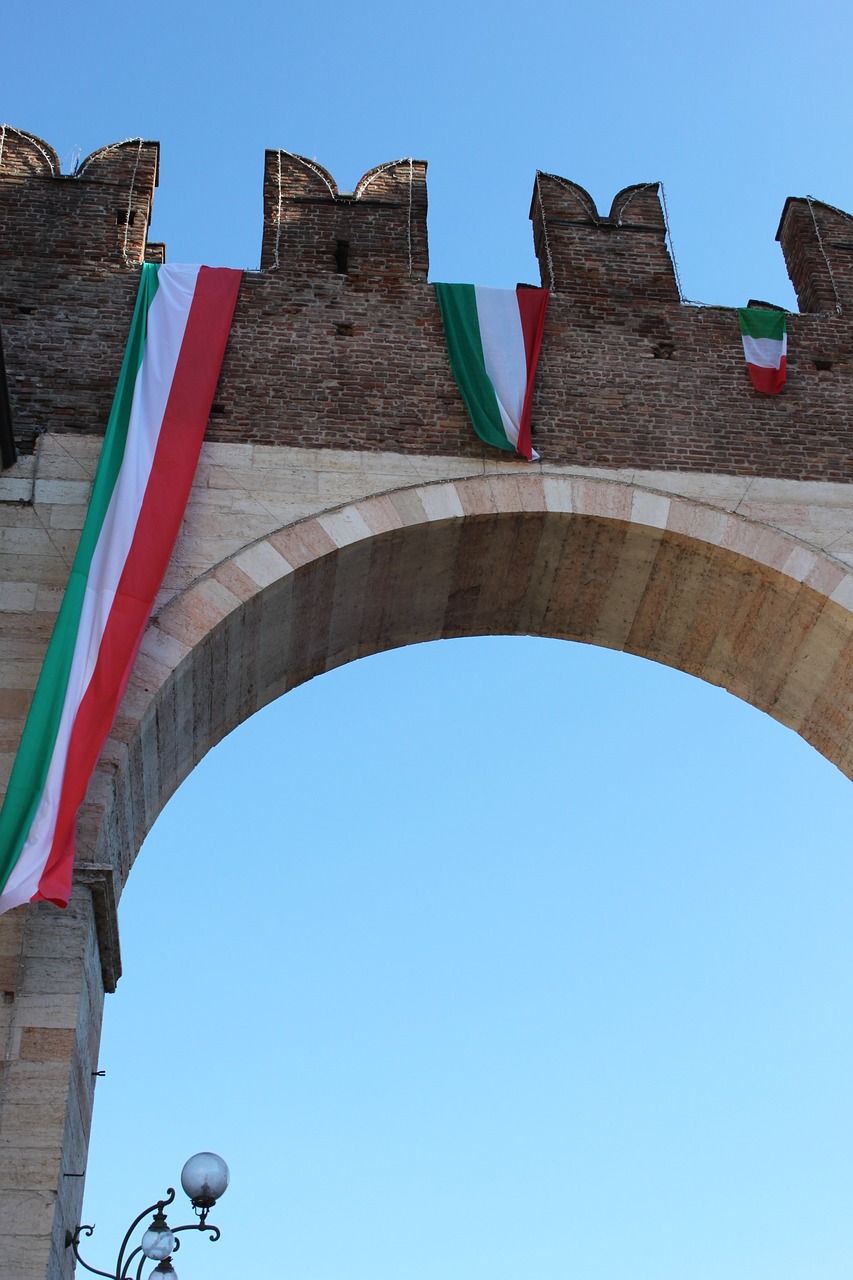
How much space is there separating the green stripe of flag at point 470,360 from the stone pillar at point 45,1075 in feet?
11.7

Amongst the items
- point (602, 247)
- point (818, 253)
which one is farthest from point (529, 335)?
point (818, 253)

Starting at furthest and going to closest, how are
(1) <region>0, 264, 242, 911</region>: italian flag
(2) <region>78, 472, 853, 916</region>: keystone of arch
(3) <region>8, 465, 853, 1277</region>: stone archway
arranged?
(2) <region>78, 472, 853, 916</region>: keystone of arch < (3) <region>8, 465, 853, 1277</region>: stone archway < (1) <region>0, 264, 242, 911</region>: italian flag

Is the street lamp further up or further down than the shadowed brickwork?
further down

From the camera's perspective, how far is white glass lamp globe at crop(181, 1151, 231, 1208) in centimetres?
630

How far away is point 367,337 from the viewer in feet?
Result: 30.4

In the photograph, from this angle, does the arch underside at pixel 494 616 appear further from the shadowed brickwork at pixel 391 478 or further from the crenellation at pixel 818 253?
the crenellation at pixel 818 253

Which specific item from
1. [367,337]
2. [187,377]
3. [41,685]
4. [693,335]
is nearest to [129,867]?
[41,685]

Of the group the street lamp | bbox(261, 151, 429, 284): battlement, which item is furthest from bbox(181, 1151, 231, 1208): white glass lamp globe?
bbox(261, 151, 429, 284): battlement

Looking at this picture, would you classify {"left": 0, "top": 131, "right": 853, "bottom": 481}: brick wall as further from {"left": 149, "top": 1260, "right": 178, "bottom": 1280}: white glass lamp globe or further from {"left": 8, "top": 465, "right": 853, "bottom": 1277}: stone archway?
{"left": 149, "top": 1260, "right": 178, "bottom": 1280}: white glass lamp globe

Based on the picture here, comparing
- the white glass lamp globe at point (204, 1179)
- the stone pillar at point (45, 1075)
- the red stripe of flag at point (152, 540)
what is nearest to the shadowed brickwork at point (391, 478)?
the red stripe of flag at point (152, 540)

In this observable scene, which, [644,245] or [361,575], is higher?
[644,245]

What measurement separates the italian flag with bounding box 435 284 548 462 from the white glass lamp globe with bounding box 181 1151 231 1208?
4198 mm

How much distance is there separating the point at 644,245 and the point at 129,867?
5.38m

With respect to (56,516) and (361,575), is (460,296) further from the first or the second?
(56,516)
